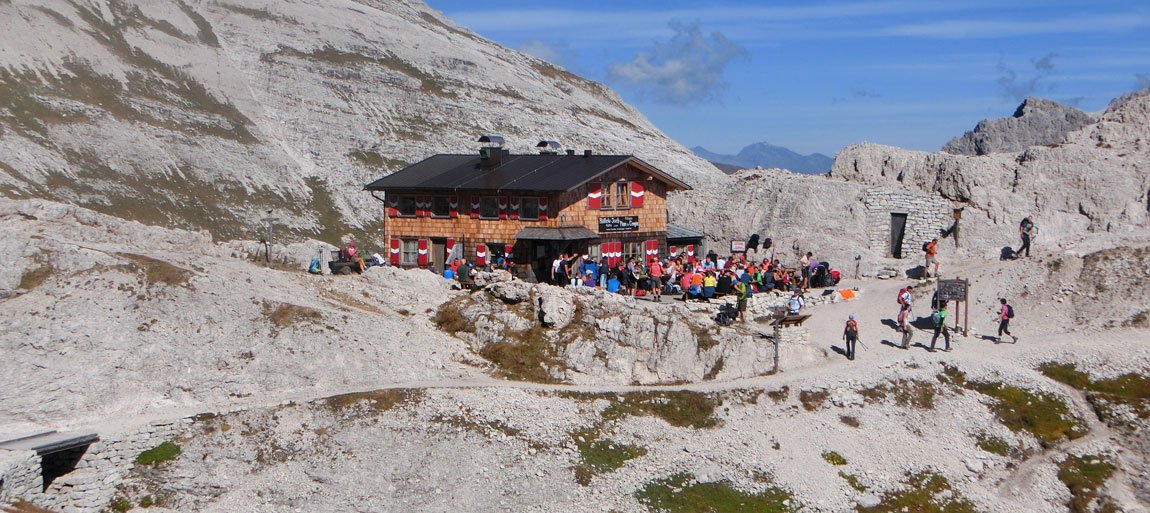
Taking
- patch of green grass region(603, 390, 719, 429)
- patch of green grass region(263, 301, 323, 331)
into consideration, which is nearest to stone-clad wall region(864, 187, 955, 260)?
patch of green grass region(603, 390, 719, 429)

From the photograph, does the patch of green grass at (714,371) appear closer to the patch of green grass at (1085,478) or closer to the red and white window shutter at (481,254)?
the patch of green grass at (1085,478)

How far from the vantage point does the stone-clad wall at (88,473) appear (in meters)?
29.5

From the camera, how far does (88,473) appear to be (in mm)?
31328

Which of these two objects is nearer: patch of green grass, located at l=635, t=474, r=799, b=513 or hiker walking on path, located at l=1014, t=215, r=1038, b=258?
patch of green grass, located at l=635, t=474, r=799, b=513

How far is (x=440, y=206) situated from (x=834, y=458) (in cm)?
2595

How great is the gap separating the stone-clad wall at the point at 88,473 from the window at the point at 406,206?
22.7 meters

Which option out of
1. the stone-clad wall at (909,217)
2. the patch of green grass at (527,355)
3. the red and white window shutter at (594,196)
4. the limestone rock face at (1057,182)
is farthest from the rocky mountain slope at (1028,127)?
the patch of green grass at (527,355)

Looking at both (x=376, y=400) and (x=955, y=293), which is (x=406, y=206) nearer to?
(x=376, y=400)

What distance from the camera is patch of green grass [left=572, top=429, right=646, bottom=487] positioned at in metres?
33.8

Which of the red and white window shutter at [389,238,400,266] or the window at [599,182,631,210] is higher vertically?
the window at [599,182,631,210]

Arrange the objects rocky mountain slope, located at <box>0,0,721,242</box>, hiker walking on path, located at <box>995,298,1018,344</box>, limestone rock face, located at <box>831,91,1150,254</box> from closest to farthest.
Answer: hiker walking on path, located at <box>995,298,1018,344</box> < limestone rock face, located at <box>831,91,1150,254</box> < rocky mountain slope, located at <box>0,0,721,242</box>

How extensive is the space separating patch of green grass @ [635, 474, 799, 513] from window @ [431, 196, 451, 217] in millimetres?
23741

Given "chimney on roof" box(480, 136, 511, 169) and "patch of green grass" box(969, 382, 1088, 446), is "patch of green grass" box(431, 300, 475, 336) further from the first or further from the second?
"patch of green grass" box(969, 382, 1088, 446)

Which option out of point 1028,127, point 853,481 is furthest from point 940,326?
point 1028,127
